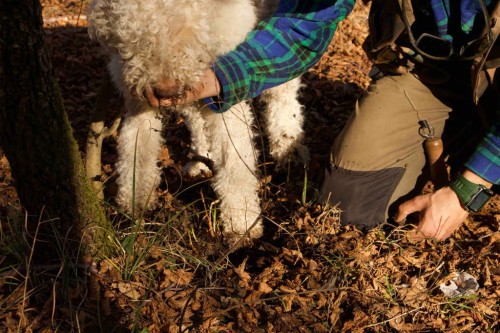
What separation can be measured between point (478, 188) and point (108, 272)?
184cm

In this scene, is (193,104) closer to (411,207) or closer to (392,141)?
(392,141)

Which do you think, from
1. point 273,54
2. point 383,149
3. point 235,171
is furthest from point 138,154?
point 383,149

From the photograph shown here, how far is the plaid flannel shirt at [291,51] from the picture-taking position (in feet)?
8.18

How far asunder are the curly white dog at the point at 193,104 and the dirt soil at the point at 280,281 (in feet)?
0.49

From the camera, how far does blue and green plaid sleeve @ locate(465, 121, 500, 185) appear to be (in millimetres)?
2480

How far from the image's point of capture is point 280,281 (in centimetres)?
236

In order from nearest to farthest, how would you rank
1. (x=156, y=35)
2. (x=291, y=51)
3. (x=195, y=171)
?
(x=156, y=35) → (x=291, y=51) → (x=195, y=171)

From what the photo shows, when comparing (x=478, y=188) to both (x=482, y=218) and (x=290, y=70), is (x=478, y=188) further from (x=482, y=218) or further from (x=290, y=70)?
(x=290, y=70)

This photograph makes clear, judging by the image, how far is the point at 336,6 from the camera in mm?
2881

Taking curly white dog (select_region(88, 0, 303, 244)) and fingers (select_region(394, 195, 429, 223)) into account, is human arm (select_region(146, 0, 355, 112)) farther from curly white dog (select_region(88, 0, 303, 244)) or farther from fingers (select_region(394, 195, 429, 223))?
fingers (select_region(394, 195, 429, 223))

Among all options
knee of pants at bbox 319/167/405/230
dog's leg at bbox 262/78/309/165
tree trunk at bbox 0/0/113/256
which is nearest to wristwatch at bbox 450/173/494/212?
knee of pants at bbox 319/167/405/230

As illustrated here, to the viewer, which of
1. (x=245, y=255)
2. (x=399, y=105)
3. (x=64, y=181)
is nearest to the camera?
(x=64, y=181)

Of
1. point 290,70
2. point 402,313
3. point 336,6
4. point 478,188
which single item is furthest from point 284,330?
point 336,6

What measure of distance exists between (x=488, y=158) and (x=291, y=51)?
1.17m
